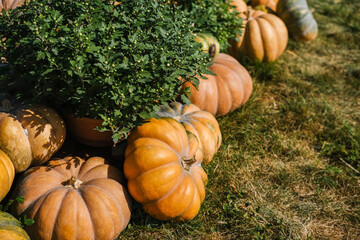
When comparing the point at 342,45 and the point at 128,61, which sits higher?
the point at 128,61

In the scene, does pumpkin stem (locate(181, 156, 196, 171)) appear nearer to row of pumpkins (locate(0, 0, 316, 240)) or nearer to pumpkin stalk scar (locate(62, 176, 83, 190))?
row of pumpkins (locate(0, 0, 316, 240))

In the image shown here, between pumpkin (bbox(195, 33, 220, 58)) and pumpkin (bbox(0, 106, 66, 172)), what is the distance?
174 centimetres

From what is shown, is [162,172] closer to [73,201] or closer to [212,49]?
[73,201]

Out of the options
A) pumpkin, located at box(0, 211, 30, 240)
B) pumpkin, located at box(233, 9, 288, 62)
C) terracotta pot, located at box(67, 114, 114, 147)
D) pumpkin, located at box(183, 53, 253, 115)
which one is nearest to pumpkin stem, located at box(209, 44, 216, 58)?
pumpkin, located at box(183, 53, 253, 115)

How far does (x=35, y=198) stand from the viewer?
239cm

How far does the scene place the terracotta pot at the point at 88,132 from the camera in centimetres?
280

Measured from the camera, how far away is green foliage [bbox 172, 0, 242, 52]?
3756 millimetres

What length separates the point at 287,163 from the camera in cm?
359

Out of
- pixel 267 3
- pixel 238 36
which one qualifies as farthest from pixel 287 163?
pixel 267 3

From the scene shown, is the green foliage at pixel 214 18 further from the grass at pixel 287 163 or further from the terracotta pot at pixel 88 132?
the terracotta pot at pixel 88 132

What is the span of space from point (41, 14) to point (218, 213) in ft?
6.99

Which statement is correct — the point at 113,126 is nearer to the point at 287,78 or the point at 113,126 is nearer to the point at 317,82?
the point at 287,78

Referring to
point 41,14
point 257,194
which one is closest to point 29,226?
point 41,14

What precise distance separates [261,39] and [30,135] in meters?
3.45
